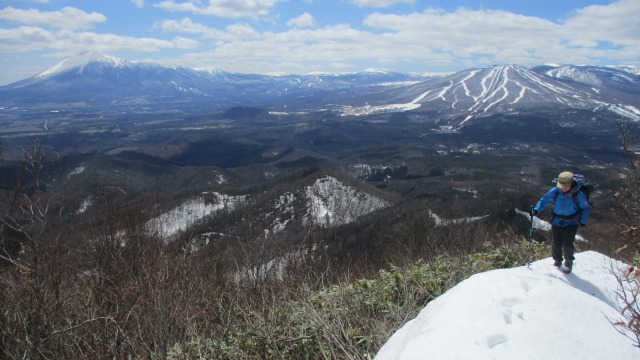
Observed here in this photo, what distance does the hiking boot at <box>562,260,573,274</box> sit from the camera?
802 centimetres

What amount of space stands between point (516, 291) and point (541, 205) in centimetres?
328

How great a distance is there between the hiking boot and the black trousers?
0.08 metres

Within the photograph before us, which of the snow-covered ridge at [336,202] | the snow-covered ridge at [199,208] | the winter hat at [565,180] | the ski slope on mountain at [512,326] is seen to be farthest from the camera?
the snow-covered ridge at [199,208]

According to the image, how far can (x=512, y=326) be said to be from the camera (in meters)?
5.00

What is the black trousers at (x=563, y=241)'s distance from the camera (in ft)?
26.7

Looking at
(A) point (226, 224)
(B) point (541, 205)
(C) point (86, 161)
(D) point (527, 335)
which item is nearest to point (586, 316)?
(D) point (527, 335)

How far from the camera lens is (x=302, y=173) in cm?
10575

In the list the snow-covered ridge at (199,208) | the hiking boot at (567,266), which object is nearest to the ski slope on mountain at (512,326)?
the hiking boot at (567,266)

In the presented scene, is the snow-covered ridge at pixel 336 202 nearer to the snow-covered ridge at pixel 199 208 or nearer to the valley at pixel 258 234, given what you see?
the valley at pixel 258 234

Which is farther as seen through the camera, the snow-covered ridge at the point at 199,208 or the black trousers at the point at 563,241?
the snow-covered ridge at the point at 199,208

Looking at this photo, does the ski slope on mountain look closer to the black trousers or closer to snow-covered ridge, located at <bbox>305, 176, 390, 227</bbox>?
the black trousers

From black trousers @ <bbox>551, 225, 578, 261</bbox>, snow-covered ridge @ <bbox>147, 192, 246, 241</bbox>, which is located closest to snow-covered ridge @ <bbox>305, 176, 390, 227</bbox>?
snow-covered ridge @ <bbox>147, 192, 246, 241</bbox>

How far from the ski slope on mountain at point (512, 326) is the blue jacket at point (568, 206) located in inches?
105

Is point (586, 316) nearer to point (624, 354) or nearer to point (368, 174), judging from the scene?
point (624, 354)
